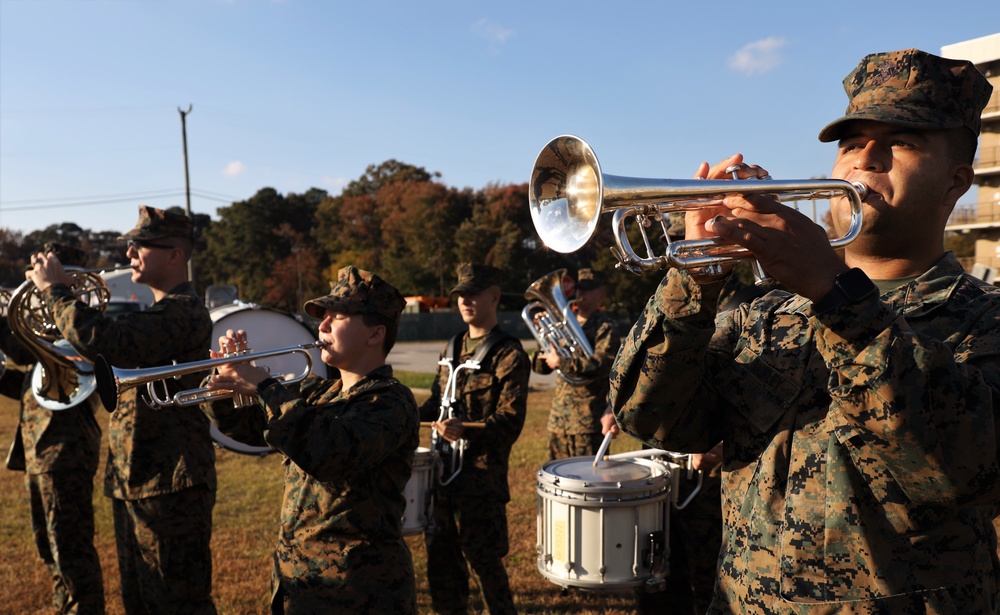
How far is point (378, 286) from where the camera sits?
3.88m

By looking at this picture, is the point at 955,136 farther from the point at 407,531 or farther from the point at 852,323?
the point at 407,531

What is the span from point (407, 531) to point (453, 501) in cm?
43

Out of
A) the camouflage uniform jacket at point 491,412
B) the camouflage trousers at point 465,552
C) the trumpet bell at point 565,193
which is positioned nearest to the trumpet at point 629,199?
the trumpet bell at point 565,193

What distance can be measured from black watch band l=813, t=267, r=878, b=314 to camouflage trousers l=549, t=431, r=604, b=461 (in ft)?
17.2

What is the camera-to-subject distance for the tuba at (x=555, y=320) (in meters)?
7.06

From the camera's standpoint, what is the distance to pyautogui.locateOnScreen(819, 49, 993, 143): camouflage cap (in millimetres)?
1910

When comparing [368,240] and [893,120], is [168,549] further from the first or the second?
[368,240]

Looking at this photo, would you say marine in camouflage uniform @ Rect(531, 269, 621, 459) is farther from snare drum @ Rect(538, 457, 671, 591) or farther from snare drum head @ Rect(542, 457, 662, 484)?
snare drum @ Rect(538, 457, 671, 591)

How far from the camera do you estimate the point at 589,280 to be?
799 cm

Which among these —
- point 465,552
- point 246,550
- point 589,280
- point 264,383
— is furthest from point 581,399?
point 264,383

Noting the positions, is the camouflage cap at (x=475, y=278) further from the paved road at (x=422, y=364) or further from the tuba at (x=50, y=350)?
the paved road at (x=422, y=364)

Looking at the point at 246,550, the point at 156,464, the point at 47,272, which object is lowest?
the point at 246,550

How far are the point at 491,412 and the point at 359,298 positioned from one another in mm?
2052

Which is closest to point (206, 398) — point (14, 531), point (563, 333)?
point (563, 333)
